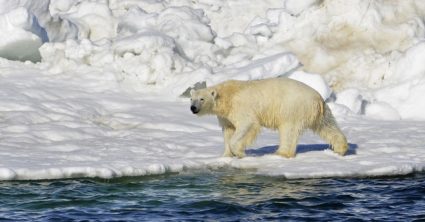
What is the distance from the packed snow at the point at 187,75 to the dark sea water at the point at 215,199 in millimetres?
551

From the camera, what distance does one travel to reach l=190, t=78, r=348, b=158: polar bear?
41.5 feet

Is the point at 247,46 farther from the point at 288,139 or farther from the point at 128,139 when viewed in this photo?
the point at 288,139

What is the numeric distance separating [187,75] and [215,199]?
8044 mm

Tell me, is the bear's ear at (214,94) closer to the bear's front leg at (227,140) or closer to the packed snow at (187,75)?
the bear's front leg at (227,140)

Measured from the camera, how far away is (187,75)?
18.0 m

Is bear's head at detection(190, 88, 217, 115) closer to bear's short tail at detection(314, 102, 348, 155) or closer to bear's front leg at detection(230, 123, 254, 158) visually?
bear's front leg at detection(230, 123, 254, 158)

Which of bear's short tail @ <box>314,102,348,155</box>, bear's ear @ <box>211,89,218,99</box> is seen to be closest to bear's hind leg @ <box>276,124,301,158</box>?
bear's short tail @ <box>314,102,348,155</box>

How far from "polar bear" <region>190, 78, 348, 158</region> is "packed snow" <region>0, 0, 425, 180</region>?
311 millimetres

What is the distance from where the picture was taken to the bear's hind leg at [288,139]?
41.9 feet

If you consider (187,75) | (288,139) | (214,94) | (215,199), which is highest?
(187,75)

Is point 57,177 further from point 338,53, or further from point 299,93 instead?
→ point 338,53

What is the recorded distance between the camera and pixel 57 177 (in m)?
11.4

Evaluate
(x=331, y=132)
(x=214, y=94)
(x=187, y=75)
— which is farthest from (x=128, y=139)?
(x=187, y=75)

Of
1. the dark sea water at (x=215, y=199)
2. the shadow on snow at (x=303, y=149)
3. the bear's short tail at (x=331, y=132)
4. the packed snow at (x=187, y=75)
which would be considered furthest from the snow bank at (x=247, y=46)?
the dark sea water at (x=215, y=199)
